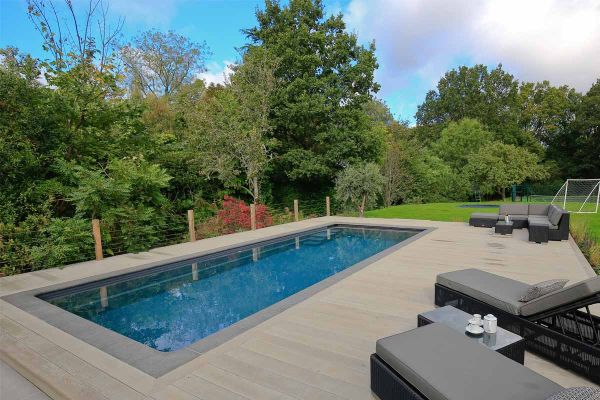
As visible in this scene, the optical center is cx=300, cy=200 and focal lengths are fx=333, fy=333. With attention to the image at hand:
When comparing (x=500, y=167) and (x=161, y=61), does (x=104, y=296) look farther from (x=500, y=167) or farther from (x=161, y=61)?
(x=500, y=167)

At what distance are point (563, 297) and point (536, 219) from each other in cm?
727

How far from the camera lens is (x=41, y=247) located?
645 centimetres

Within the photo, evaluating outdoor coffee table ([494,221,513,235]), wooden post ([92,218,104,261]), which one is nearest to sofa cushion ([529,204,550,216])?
outdoor coffee table ([494,221,513,235])

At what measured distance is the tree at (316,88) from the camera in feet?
51.6

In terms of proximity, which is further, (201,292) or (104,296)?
(201,292)

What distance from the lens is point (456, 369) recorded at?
188 cm

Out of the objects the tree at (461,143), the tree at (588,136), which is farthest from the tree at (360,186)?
the tree at (588,136)

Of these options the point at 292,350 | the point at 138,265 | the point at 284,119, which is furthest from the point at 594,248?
the point at 284,119

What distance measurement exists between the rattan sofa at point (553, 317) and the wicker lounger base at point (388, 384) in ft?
4.59

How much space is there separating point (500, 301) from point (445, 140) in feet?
91.2

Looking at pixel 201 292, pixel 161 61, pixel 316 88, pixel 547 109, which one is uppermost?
pixel 161 61

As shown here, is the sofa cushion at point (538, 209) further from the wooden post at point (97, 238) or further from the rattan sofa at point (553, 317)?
the wooden post at point (97, 238)

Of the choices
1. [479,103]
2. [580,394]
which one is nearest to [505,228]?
[580,394]

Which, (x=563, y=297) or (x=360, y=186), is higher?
(x=360, y=186)
